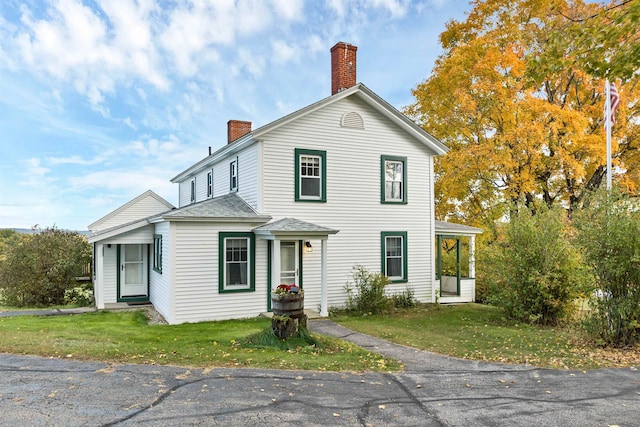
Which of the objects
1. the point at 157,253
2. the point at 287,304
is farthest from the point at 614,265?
the point at 157,253

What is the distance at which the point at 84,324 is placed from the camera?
12.3m

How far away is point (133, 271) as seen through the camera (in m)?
17.5

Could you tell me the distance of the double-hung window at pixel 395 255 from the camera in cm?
1642

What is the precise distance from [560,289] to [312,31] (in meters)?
13.2

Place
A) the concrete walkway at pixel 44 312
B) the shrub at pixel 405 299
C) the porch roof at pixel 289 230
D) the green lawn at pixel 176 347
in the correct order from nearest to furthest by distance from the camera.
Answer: the green lawn at pixel 176 347 < the porch roof at pixel 289 230 < the concrete walkway at pixel 44 312 < the shrub at pixel 405 299

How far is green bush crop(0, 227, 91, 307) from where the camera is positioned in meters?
17.6

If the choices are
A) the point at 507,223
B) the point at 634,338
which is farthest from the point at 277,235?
the point at 634,338

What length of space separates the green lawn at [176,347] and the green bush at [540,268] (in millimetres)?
6408

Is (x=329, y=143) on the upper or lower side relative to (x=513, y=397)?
upper

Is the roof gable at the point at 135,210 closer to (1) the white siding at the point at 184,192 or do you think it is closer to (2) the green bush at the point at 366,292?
(1) the white siding at the point at 184,192

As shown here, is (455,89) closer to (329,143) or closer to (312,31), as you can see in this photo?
(312,31)

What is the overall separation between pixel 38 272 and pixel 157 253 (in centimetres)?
580

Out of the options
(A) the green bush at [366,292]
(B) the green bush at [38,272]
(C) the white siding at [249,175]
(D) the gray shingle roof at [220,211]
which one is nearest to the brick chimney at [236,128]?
(C) the white siding at [249,175]

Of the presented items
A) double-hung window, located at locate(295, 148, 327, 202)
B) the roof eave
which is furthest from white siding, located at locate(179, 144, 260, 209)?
double-hung window, located at locate(295, 148, 327, 202)
